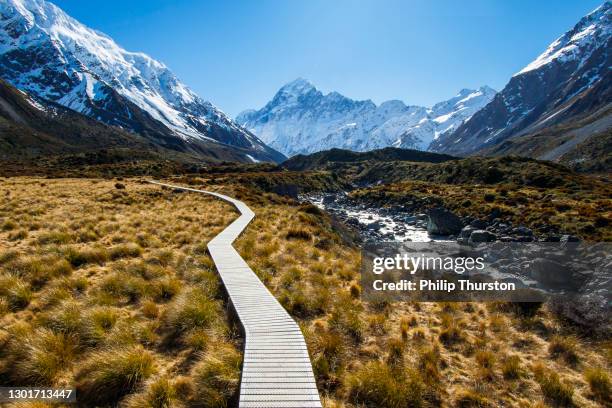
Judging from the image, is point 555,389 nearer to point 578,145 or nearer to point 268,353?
point 268,353

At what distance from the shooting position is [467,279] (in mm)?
14039

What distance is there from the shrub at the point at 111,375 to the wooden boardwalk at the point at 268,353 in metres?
2.08

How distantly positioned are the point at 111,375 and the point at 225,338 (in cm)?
253

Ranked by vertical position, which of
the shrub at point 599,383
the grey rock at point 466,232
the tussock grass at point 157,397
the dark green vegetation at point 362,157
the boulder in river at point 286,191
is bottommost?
the tussock grass at point 157,397

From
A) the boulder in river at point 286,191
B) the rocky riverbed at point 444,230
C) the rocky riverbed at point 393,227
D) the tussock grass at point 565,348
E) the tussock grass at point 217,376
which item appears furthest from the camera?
the boulder in river at point 286,191

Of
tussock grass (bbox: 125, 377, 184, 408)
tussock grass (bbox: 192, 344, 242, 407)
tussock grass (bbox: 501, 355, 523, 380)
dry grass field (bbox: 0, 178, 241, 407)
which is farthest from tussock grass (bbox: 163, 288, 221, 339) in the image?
tussock grass (bbox: 501, 355, 523, 380)

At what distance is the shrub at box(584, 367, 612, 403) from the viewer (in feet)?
23.8

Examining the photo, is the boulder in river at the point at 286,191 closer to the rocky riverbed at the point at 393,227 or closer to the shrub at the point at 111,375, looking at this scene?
the rocky riverbed at the point at 393,227

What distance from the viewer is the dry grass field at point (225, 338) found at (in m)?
6.66

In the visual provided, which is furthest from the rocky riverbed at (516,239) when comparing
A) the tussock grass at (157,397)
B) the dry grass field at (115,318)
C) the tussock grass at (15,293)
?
the tussock grass at (15,293)

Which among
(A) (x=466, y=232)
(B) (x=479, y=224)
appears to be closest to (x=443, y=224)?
(A) (x=466, y=232)

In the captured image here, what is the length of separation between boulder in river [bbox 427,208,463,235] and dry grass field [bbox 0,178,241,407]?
23.4 metres

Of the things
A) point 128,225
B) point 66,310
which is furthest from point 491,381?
point 128,225

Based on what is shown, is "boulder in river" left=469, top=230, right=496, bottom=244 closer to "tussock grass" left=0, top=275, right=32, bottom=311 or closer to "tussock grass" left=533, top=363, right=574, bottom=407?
"tussock grass" left=533, top=363, right=574, bottom=407
